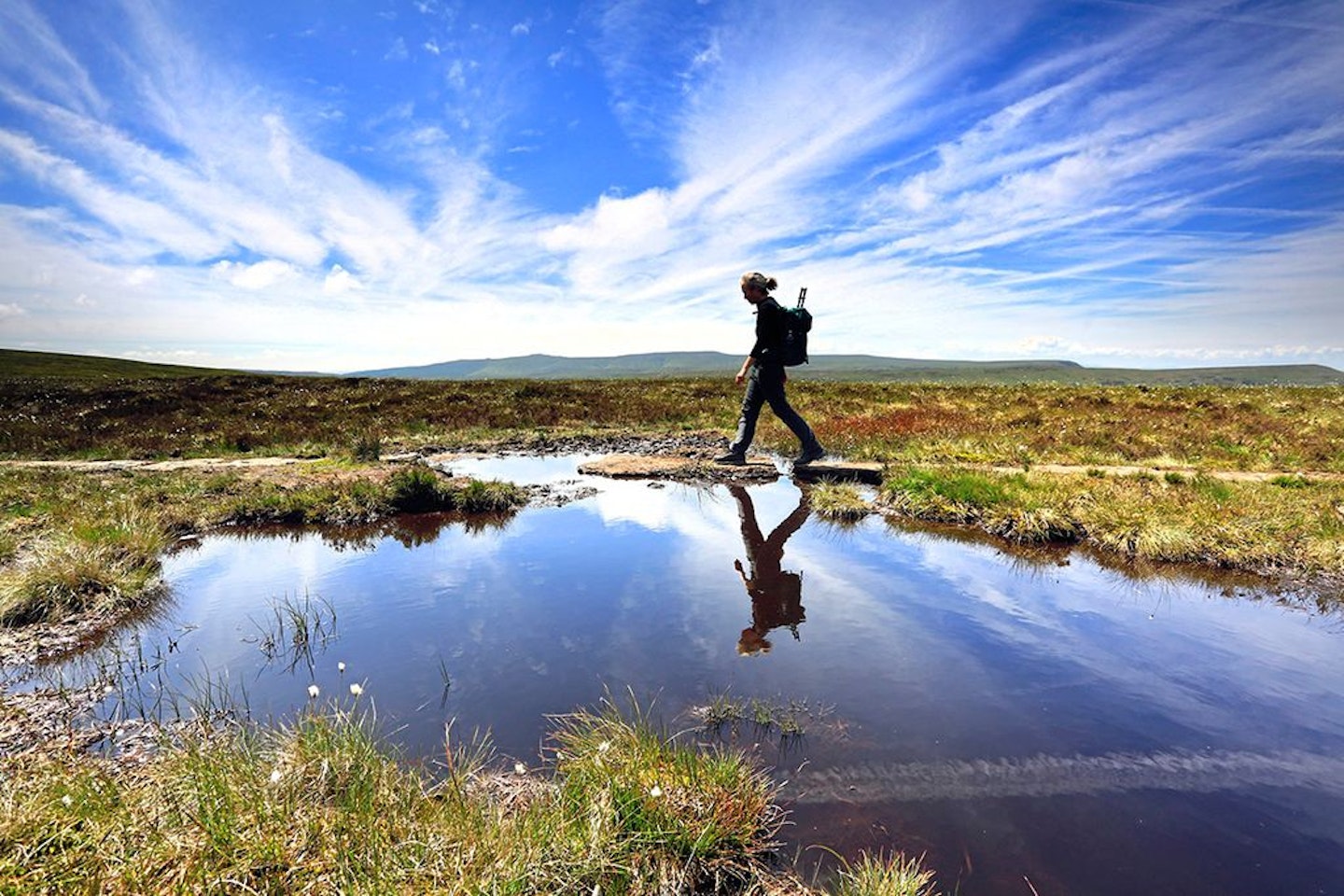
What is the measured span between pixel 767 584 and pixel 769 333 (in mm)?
6245

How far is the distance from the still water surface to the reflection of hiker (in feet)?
0.13

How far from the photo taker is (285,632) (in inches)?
201

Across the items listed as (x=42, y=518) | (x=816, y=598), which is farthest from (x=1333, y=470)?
(x=42, y=518)

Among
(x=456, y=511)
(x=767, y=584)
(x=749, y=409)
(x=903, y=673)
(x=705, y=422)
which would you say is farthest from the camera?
(x=705, y=422)

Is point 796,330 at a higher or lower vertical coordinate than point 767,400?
higher

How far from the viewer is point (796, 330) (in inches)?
440

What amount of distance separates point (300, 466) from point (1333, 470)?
20417 mm

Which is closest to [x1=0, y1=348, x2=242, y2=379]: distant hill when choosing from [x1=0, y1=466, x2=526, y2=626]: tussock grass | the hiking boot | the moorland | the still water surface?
the moorland

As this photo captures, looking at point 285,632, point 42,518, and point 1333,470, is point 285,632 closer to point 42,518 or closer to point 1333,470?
point 42,518

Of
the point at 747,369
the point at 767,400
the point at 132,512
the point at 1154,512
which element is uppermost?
the point at 747,369

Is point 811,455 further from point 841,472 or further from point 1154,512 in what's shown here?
point 1154,512

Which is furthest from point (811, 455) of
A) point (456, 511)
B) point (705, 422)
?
point (705, 422)

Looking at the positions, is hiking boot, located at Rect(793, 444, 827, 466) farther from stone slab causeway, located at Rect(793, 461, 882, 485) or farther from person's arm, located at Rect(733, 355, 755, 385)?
person's arm, located at Rect(733, 355, 755, 385)

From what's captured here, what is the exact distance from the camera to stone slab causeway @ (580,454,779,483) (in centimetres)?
1211
